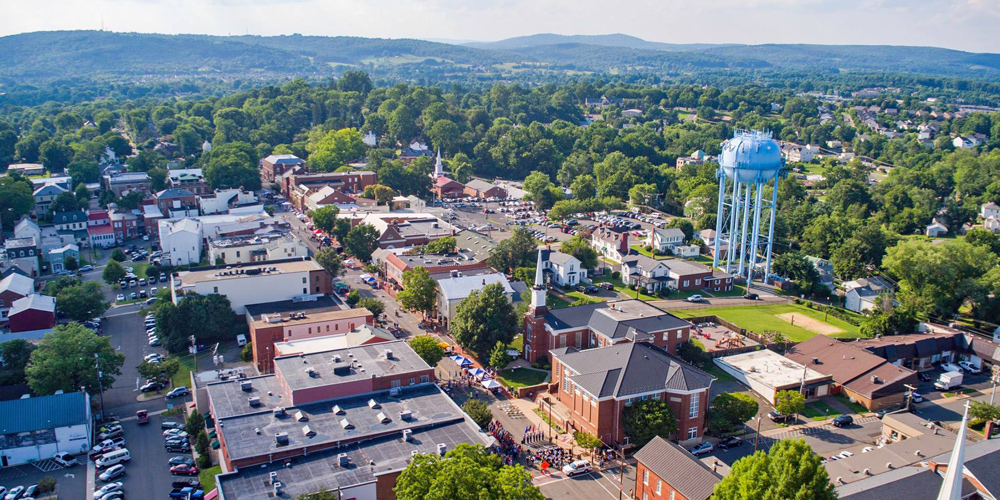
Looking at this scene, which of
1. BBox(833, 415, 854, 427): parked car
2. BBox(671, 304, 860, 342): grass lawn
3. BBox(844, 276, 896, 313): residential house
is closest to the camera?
BBox(833, 415, 854, 427): parked car

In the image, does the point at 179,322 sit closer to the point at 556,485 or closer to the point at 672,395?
the point at 556,485

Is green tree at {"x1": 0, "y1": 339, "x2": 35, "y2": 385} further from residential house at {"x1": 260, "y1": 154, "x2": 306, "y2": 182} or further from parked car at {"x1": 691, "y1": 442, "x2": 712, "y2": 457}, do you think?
residential house at {"x1": 260, "y1": 154, "x2": 306, "y2": 182}

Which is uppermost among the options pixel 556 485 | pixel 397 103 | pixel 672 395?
pixel 397 103

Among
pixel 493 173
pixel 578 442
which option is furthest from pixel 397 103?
pixel 578 442

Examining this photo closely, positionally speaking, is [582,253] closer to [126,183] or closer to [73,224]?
[73,224]

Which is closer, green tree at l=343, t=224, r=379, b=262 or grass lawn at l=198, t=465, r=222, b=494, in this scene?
grass lawn at l=198, t=465, r=222, b=494

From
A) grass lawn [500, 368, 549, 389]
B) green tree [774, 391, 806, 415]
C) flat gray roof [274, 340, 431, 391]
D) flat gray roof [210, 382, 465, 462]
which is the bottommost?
grass lawn [500, 368, 549, 389]

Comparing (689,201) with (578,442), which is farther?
(689,201)

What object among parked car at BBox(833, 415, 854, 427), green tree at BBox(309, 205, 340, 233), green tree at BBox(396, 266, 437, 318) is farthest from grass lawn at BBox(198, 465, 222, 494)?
green tree at BBox(309, 205, 340, 233)
